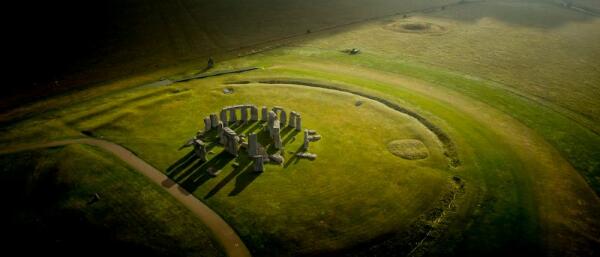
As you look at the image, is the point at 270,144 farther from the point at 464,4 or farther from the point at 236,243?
the point at 464,4

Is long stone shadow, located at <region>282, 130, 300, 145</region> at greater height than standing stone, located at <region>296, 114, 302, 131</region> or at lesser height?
lesser

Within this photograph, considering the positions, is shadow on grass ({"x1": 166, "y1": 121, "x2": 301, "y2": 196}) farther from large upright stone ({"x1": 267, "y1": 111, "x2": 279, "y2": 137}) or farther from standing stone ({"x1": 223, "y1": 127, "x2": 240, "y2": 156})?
large upright stone ({"x1": 267, "y1": 111, "x2": 279, "y2": 137})

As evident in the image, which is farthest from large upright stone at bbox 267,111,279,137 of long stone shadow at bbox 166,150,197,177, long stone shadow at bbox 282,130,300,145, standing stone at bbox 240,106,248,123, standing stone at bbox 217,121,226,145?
long stone shadow at bbox 166,150,197,177

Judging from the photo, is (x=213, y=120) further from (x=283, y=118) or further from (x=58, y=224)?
(x=58, y=224)

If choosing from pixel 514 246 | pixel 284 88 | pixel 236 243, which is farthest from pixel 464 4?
pixel 236 243

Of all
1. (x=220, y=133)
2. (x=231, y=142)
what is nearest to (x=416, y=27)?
(x=220, y=133)

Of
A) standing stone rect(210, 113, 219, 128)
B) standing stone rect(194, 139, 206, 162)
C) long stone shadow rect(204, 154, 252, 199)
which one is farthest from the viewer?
standing stone rect(210, 113, 219, 128)
